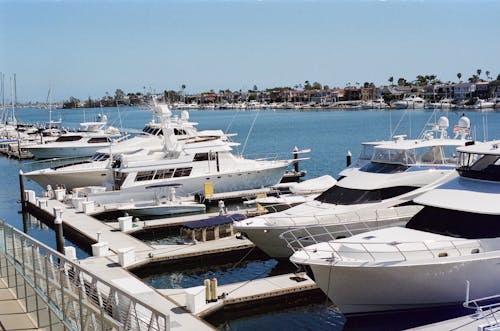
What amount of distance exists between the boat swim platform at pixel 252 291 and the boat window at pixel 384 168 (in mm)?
6280

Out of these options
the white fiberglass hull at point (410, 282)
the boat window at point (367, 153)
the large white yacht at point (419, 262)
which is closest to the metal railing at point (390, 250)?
the large white yacht at point (419, 262)

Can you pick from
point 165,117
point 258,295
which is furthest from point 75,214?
point 258,295

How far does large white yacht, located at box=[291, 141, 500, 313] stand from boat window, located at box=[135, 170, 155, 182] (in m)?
19.1

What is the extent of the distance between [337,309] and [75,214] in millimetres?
17573

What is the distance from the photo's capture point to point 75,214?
30.4m

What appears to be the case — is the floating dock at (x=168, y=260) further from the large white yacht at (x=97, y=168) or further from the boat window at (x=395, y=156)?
the large white yacht at (x=97, y=168)

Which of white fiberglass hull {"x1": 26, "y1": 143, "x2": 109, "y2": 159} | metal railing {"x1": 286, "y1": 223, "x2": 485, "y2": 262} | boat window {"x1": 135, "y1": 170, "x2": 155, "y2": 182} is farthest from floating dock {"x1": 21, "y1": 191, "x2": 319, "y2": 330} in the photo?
white fiberglass hull {"x1": 26, "y1": 143, "x2": 109, "y2": 159}

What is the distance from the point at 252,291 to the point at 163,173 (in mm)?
17705

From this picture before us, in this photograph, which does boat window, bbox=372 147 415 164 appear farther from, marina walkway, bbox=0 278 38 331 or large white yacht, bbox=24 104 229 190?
large white yacht, bbox=24 104 229 190

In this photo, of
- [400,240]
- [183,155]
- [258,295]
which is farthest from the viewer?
[183,155]

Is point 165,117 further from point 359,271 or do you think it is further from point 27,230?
point 359,271

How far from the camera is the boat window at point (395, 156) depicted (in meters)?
23.0

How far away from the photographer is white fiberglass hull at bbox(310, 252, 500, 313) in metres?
15.0

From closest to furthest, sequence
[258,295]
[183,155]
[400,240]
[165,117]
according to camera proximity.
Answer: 1. [400,240]
2. [258,295]
3. [183,155]
4. [165,117]
